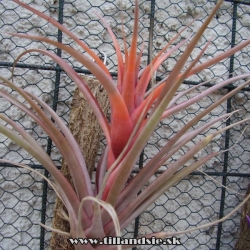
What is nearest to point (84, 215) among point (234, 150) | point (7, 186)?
point (7, 186)

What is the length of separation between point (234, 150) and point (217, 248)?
34cm

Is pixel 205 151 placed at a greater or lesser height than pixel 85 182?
greater

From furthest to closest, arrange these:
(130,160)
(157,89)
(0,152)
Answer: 1. (0,152)
2. (157,89)
3. (130,160)

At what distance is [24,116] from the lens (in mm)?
873

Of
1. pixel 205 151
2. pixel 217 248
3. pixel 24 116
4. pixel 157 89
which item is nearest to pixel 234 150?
pixel 205 151

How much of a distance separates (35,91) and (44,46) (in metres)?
0.15

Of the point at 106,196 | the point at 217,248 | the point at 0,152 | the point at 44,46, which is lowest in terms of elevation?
the point at 217,248

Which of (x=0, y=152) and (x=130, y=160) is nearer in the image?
(x=130, y=160)

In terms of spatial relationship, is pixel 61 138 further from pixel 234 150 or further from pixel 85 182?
pixel 234 150

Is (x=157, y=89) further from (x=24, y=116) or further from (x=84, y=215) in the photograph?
(x=24, y=116)

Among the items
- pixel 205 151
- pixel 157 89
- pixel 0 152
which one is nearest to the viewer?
pixel 157 89

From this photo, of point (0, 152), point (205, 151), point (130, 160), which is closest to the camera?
point (130, 160)

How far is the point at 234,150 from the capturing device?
3.31 feet

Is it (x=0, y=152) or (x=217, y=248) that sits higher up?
(x=0, y=152)
